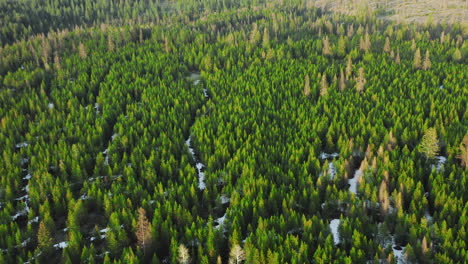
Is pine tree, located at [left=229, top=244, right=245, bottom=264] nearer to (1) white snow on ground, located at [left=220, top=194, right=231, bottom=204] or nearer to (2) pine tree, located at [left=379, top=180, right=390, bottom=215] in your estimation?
(1) white snow on ground, located at [left=220, top=194, right=231, bottom=204]

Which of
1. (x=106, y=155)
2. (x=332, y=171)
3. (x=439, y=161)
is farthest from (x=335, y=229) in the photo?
(x=106, y=155)

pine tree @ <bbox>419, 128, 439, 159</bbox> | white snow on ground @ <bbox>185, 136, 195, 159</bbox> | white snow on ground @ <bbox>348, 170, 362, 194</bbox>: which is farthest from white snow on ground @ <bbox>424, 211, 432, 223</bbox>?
white snow on ground @ <bbox>185, 136, 195, 159</bbox>

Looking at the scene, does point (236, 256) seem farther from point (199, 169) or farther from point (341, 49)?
point (341, 49)

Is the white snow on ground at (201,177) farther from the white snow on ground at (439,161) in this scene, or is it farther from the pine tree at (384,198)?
the white snow on ground at (439,161)

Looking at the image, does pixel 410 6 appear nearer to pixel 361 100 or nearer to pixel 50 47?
pixel 361 100

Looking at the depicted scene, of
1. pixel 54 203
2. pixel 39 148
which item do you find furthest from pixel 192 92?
pixel 54 203

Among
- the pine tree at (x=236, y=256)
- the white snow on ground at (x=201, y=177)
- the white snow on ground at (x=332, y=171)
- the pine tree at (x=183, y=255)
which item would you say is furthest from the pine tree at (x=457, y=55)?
the pine tree at (x=183, y=255)

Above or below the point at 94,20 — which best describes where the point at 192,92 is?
below
